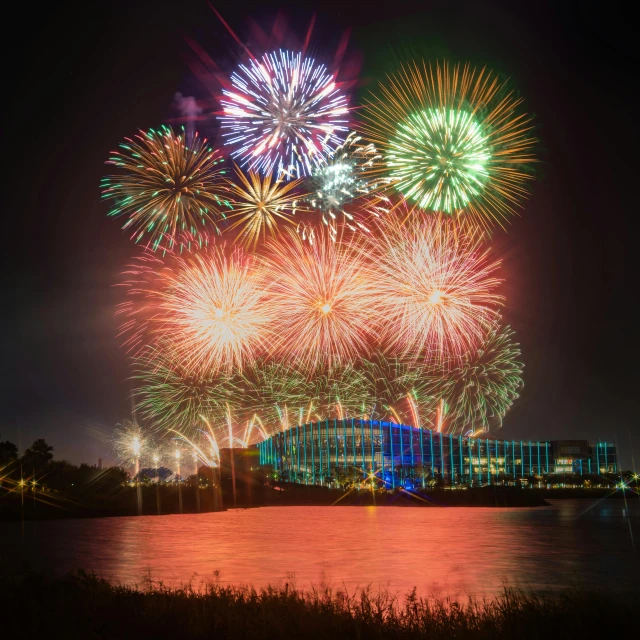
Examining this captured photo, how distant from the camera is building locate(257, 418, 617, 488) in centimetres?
11806

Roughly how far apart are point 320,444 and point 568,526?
267 ft

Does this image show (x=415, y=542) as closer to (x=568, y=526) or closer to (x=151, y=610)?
(x=568, y=526)

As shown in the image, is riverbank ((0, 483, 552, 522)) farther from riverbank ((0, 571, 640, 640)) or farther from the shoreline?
riverbank ((0, 571, 640, 640))

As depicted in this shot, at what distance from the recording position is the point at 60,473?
71812mm

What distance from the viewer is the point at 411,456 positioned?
118500 mm

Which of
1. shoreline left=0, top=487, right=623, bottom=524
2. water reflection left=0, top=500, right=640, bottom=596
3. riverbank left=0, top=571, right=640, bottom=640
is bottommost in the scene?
shoreline left=0, top=487, right=623, bottom=524

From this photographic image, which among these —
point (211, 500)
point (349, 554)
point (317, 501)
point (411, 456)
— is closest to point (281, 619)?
point (349, 554)

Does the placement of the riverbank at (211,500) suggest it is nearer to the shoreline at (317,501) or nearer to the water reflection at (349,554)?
the shoreline at (317,501)

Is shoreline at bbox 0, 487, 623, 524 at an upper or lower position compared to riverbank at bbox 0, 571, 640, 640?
lower

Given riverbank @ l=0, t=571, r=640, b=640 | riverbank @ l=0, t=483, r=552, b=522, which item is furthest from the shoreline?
riverbank @ l=0, t=571, r=640, b=640

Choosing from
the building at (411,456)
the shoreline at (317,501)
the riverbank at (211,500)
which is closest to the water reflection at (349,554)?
the shoreline at (317,501)

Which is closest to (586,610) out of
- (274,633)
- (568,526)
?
(274,633)

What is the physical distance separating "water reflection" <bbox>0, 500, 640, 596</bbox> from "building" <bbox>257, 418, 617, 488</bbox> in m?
75.1

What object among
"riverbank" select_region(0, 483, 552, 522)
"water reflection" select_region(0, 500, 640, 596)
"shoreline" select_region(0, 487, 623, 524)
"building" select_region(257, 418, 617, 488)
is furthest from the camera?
"building" select_region(257, 418, 617, 488)
